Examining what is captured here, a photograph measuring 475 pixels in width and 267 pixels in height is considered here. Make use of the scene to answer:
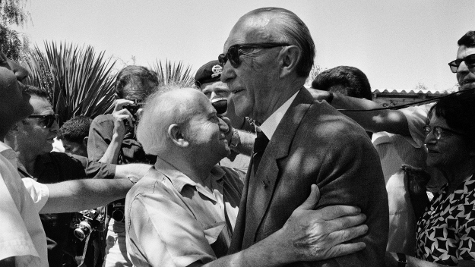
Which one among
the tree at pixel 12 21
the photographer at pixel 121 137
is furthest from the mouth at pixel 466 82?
the tree at pixel 12 21

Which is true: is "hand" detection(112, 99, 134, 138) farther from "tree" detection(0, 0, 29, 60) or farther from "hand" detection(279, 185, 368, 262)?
"tree" detection(0, 0, 29, 60)

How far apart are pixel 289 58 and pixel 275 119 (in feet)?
0.75

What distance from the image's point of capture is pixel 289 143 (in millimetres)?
2008

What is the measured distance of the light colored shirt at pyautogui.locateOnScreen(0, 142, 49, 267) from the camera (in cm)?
164

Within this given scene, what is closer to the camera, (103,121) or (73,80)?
(103,121)

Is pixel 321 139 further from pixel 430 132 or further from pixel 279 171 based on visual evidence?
pixel 430 132

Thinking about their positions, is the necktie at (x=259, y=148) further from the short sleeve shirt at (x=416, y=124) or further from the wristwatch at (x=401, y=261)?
the short sleeve shirt at (x=416, y=124)

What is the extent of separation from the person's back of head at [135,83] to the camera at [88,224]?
3.44 ft

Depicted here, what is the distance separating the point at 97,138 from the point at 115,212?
0.79m

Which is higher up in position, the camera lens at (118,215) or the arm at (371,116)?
the arm at (371,116)

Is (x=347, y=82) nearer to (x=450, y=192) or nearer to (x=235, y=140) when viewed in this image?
(x=235, y=140)

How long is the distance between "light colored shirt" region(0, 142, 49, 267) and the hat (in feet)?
7.32

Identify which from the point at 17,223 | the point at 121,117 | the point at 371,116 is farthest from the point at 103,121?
the point at 17,223

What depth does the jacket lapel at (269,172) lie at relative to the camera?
200cm
